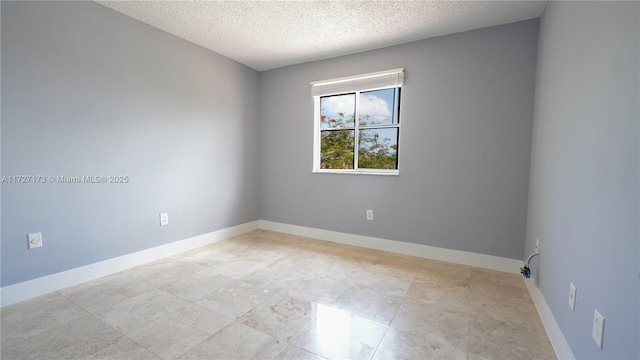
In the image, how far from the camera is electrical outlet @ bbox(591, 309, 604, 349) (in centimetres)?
106

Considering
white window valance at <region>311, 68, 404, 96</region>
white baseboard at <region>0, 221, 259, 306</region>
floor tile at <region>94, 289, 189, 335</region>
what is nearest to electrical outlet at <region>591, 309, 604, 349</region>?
floor tile at <region>94, 289, 189, 335</region>

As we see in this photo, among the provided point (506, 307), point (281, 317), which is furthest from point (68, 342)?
point (506, 307)

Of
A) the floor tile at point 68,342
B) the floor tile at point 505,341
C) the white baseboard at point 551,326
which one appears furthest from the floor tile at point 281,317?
the white baseboard at point 551,326

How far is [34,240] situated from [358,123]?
10.8 feet

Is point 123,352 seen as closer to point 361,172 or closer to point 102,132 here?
point 102,132

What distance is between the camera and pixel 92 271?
2332mm

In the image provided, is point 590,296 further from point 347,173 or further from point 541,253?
point 347,173

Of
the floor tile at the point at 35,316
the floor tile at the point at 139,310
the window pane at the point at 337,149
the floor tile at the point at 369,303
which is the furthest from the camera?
the window pane at the point at 337,149

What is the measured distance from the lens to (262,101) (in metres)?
4.03

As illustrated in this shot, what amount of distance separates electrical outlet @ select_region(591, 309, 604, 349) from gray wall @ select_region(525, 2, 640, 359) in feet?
0.08

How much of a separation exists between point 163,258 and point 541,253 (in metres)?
3.52

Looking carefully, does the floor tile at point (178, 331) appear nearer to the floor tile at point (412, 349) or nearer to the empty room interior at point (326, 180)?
the empty room interior at point (326, 180)

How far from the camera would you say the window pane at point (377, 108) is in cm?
317

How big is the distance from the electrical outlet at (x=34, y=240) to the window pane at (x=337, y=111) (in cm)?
304
